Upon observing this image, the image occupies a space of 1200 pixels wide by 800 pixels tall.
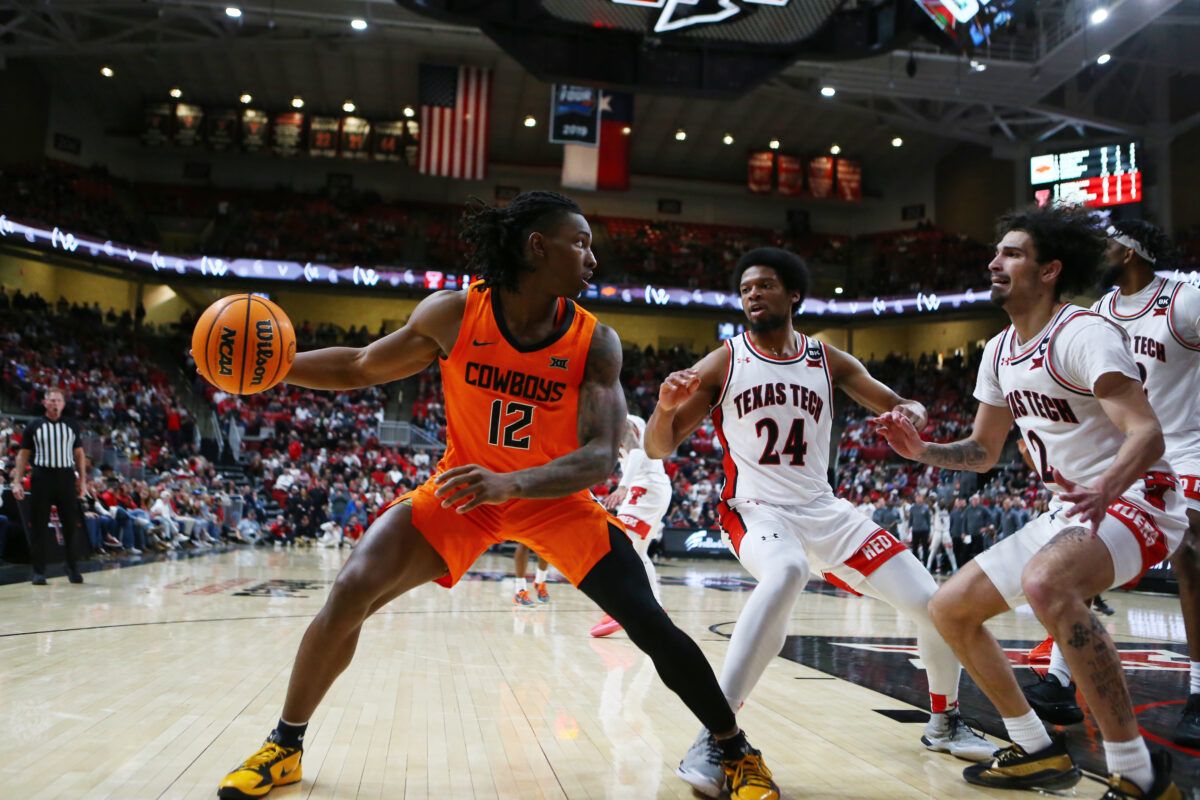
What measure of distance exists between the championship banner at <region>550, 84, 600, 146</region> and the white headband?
747 inches

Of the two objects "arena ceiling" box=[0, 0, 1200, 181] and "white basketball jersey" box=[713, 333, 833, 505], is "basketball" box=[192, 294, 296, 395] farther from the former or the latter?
"arena ceiling" box=[0, 0, 1200, 181]

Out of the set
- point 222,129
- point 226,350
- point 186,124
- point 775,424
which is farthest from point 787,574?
point 186,124

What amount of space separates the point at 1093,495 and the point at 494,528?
81.5 inches

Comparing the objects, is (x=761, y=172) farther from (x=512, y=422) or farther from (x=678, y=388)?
(x=512, y=422)

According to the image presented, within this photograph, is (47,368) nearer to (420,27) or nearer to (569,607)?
(420,27)

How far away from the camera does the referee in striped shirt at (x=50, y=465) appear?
9430 mm

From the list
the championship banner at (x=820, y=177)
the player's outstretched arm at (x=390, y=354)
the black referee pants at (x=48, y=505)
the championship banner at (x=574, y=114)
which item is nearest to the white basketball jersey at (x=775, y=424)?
the player's outstretched arm at (x=390, y=354)

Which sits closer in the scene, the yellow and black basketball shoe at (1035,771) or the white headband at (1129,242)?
the yellow and black basketball shoe at (1035,771)

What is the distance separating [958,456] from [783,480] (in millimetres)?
763

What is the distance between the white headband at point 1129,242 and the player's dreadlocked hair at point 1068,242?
1.02 m

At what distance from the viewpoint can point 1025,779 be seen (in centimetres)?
356

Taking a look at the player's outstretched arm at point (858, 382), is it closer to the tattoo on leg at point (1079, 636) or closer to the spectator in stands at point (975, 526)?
the tattoo on leg at point (1079, 636)

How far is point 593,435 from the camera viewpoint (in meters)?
3.53

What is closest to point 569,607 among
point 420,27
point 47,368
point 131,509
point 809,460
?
point 809,460
